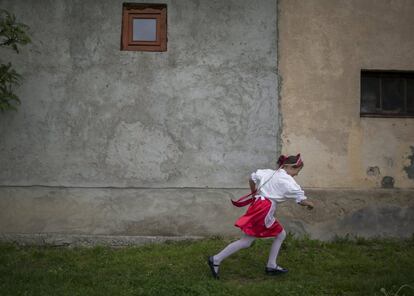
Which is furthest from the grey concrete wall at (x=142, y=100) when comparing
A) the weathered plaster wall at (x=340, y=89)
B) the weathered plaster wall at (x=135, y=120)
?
the weathered plaster wall at (x=340, y=89)

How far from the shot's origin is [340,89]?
295 inches

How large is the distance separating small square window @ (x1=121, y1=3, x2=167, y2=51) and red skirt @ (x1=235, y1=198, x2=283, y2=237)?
300 centimetres

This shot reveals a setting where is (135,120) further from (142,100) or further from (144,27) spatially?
(144,27)

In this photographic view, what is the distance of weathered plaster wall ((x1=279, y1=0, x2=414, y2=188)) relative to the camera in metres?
7.44

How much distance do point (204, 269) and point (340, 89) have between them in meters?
3.42

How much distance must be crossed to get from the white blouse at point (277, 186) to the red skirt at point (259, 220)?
0.09 metres

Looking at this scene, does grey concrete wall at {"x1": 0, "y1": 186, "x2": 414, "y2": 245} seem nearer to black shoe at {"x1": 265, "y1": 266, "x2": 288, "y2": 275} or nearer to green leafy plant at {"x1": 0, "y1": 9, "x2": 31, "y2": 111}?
green leafy plant at {"x1": 0, "y1": 9, "x2": 31, "y2": 111}

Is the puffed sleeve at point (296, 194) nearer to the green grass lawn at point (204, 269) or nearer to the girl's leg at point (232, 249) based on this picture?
the girl's leg at point (232, 249)

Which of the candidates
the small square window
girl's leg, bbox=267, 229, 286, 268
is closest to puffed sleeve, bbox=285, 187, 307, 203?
→ girl's leg, bbox=267, 229, 286, 268

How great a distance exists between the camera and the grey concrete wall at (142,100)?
722 centimetres

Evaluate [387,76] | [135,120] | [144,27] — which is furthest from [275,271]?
[144,27]

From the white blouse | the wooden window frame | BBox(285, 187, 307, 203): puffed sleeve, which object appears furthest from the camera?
the wooden window frame

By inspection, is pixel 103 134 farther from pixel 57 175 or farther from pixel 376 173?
pixel 376 173

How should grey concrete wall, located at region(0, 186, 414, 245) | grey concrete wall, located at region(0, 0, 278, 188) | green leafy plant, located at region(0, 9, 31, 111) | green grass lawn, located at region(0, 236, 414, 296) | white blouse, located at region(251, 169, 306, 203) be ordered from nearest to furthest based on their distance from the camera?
green grass lawn, located at region(0, 236, 414, 296)
white blouse, located at region(251, 169, 306, 203)
green leafy plant, located at region(0, 9, 31, 111)
grey concrete wall, located at region(0, 186, 414, 245)
grey concrete wall, located at region(0, 0, 278, 188)
